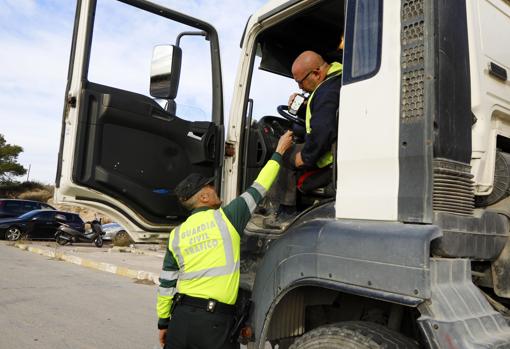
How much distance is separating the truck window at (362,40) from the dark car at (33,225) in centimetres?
1902

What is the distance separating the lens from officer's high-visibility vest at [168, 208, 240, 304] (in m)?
2.78

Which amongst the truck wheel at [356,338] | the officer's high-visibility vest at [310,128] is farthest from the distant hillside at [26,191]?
the truck wheel at [356,338]

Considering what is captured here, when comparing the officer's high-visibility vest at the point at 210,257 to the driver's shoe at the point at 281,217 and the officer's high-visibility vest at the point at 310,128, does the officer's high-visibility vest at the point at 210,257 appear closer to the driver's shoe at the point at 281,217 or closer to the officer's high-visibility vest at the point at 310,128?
the driver's shoe at the point at 281,217

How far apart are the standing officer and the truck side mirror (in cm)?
84

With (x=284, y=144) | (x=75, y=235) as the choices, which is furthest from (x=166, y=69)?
(x=75, y=235)

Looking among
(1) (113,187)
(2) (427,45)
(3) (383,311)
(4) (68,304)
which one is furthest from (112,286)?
(2) (427,45)

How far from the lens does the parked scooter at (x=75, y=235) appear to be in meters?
18.6

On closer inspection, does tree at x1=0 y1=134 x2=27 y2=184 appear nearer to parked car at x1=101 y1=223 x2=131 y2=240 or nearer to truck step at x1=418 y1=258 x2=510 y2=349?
parked car at x1=101 y1=223 x2=131 y2=240

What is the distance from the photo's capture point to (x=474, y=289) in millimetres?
1896

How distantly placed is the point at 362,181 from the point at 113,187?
5.81 feet

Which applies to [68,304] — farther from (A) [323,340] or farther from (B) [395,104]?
(B) [395,104]

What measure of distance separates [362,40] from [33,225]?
1936 cm

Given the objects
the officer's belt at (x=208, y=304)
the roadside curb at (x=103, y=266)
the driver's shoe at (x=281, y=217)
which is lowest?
the roadside curb at (x=103, y=266)

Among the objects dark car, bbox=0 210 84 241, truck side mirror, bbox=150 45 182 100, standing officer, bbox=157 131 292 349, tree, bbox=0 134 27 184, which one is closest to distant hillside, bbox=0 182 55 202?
tree, bbox=0 134 27 184
